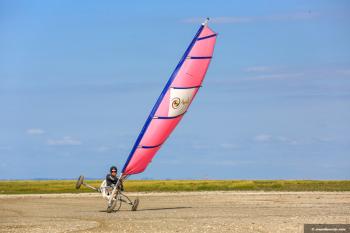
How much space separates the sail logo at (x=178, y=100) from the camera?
31078 mm

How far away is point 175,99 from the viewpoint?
1224 inches

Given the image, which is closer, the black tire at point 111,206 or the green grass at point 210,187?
the black tire at point 111,206

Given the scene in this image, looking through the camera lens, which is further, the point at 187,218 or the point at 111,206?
the point at 111,206

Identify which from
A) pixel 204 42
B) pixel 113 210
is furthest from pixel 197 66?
pixel 113 210

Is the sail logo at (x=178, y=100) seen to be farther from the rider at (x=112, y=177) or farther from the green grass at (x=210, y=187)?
the green grass at (x=210, y=187)

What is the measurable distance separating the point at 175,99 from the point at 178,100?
107mm

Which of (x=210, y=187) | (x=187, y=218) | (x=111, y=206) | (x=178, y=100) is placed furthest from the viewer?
(x=210, y=187)

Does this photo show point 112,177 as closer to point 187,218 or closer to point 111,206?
point 111,206

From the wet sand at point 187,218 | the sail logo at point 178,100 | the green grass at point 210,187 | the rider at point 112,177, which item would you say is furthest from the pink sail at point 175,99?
the green grass at point 210,187

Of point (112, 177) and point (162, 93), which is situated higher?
point (162, 93)

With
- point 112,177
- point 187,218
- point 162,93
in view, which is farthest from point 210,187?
point 187,218

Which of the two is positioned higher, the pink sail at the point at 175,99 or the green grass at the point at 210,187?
the green grass at the point at 210,187

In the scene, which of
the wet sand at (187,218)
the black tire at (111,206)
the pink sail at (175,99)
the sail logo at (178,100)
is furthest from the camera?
the sail logo at (178,100)

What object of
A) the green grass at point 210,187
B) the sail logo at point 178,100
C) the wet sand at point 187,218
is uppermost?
the green grass at point 210,187
